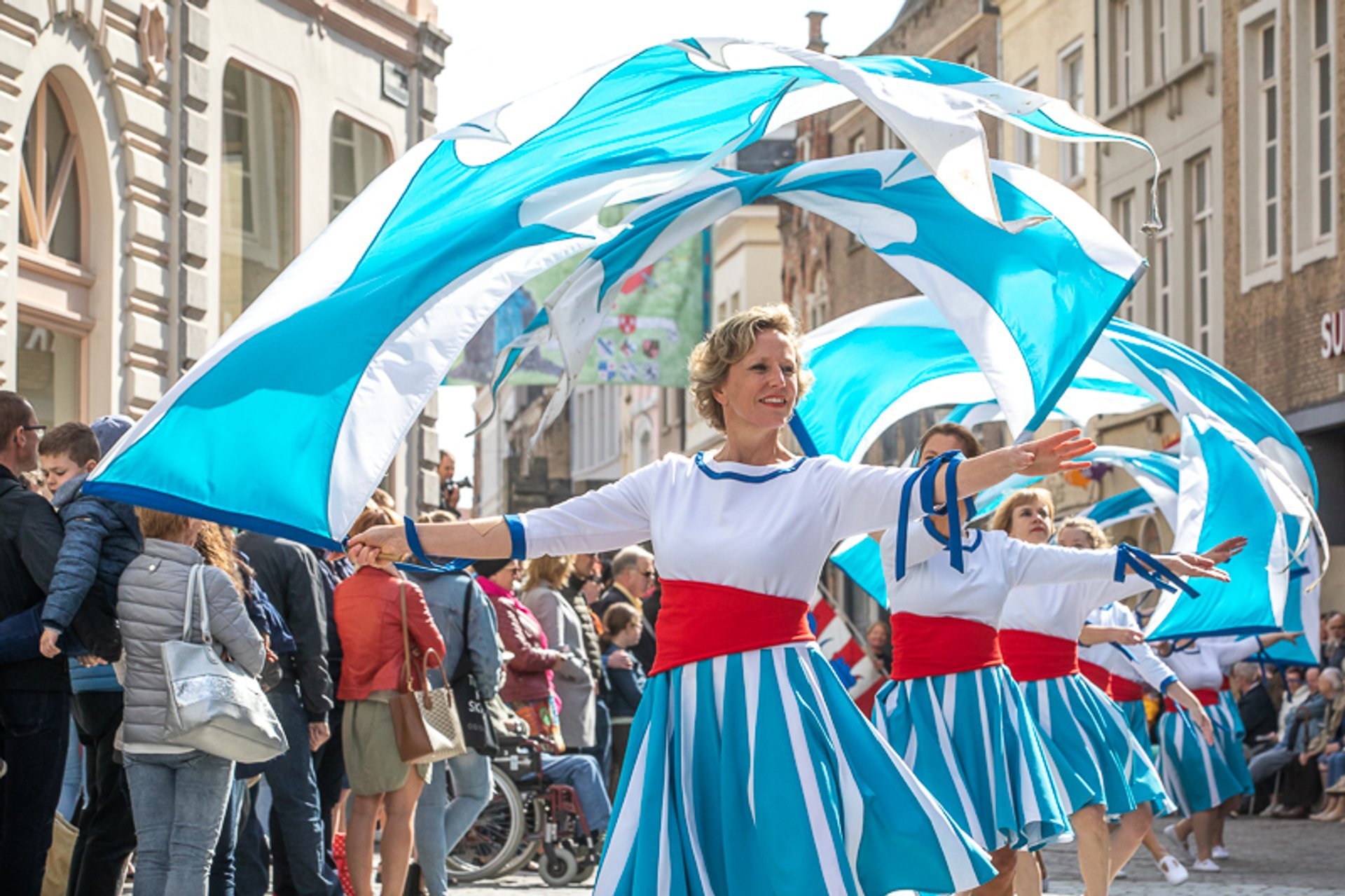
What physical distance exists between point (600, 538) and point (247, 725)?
7.00 feet

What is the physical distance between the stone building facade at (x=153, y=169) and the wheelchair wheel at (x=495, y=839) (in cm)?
489

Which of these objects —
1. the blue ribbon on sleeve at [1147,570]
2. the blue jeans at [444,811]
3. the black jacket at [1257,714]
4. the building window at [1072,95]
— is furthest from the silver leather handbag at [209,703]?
the building window at [1072,95]

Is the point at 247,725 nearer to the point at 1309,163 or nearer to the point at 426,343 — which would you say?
the point at 426,343

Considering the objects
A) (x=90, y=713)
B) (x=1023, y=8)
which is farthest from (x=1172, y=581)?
(x=1023, y=8)

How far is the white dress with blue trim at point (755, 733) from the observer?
568cm

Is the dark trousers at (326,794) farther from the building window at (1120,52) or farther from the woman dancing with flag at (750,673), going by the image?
the building window at (1120,52)

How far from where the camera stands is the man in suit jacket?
15.0 meters

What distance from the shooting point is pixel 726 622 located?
230 inches

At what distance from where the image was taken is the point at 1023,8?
115 feet

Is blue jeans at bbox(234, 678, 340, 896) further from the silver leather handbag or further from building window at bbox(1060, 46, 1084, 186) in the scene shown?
building window at bbox(1060, 46, 1084, 186)

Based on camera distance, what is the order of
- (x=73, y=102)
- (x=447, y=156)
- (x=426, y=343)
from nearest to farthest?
(x=426, y=343) → (x=447, y=156) → (x=73, y=102)

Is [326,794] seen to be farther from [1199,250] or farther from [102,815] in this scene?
[1199,250]

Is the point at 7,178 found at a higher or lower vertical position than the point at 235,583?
higher

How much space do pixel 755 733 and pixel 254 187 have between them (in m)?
15.8
